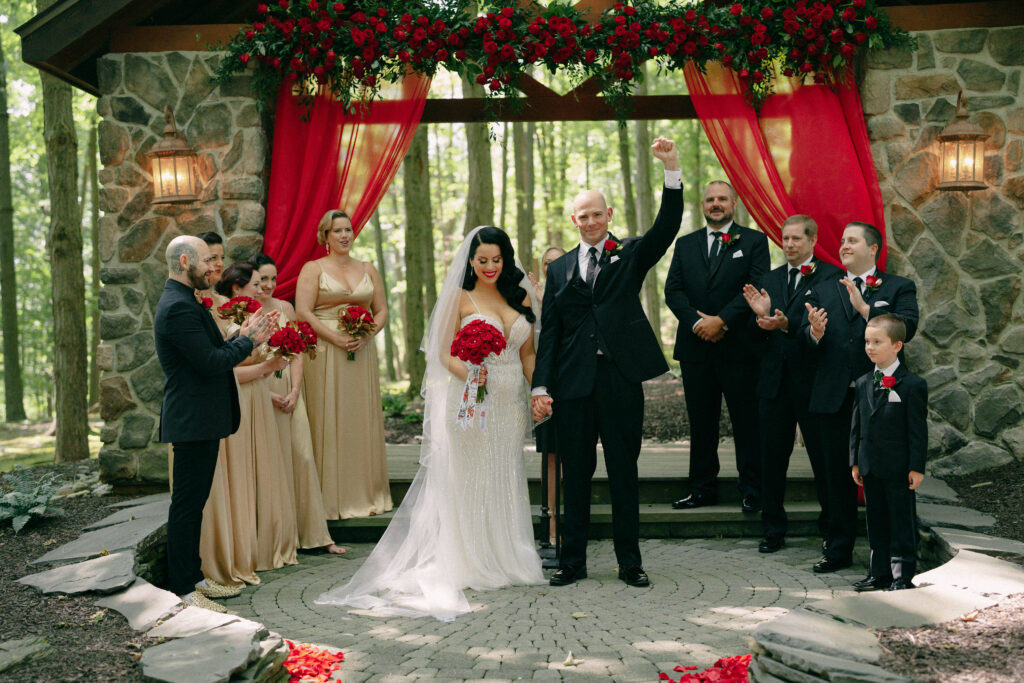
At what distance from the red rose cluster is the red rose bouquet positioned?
4.01 feet

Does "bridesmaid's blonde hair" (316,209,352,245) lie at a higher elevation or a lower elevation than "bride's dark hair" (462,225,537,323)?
higher

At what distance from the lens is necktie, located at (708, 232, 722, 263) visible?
19.9ft

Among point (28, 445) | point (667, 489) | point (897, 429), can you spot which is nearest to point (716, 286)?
point (667, 489)

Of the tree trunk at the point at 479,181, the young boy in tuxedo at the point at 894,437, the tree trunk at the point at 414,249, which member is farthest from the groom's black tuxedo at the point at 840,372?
the tree trunk at the point at 414,249

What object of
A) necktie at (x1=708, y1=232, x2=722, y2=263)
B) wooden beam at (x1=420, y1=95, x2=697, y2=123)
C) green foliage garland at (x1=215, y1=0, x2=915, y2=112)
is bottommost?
necktie at (x1=708, y1=232, x2=722, y2=263)

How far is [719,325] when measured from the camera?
5.87 meters

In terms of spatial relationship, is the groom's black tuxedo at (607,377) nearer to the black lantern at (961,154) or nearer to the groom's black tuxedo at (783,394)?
the groom's black tuxedo at (783,394)

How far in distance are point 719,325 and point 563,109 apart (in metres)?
2.54

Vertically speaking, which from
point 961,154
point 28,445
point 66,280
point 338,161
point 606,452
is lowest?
point 28,445

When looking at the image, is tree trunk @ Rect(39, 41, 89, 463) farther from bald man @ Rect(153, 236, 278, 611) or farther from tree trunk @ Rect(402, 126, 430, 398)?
bald man @ Rect(153, 236, 278, 611)

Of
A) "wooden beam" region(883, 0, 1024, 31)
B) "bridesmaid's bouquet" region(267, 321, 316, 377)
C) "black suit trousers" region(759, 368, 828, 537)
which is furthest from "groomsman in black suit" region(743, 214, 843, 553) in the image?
"bridesmaid's bouquet" region(267, 321, 316, 377)

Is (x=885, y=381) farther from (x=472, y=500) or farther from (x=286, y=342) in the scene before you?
(x=286, y=342)

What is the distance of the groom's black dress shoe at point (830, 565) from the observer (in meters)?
5.23

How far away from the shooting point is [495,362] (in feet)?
17.6
